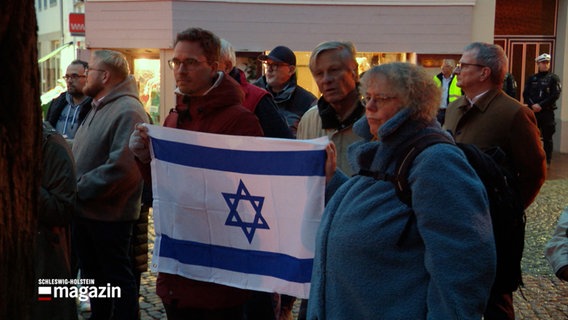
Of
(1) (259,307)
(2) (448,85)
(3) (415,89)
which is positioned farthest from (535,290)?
(2) (448,85)

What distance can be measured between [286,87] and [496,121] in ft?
10.3

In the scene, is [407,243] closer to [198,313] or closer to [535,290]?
[198,313]

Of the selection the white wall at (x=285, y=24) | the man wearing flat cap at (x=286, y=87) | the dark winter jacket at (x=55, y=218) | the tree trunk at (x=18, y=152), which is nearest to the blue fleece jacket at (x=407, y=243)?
the tree trunk at (x=18, y=152)

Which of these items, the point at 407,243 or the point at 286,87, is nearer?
the point at 407,243

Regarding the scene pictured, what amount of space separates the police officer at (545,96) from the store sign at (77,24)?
1073 cm

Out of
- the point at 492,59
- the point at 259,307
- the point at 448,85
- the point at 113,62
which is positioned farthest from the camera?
the point at 448,85

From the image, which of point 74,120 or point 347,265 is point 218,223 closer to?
point 347,265

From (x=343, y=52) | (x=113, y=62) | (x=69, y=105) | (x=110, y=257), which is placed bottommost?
(x=110, y=257)

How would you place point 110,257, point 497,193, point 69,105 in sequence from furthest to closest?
point 69,105, point 110,257, point 497,193

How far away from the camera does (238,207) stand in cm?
439

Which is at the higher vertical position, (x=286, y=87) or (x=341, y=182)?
(x=286, y=87)

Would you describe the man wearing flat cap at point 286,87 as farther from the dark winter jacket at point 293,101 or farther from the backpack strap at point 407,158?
the backpack strap at point 407,158

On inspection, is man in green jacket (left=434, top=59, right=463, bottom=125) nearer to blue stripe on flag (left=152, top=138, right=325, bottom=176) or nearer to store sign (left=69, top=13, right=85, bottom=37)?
store sign (left=69, top=13, right=85, bottom=37)

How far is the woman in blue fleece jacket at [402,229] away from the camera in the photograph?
9.75 ft
